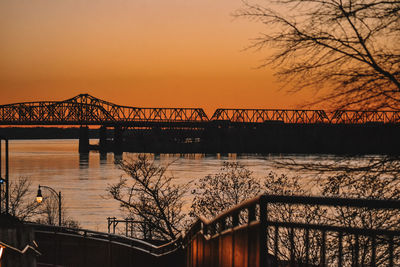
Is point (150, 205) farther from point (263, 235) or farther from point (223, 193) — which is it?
point (263, 235)

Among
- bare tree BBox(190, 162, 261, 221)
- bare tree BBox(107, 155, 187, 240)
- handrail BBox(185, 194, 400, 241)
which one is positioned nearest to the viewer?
handrail BBox(185, 194, 400, 241)

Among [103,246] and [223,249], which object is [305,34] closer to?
[223,249]

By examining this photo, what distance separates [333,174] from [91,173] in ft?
368

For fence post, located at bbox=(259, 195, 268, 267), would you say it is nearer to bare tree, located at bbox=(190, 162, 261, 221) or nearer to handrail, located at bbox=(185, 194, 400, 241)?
handrail, located at bbox=(185, 194, 400, 241)

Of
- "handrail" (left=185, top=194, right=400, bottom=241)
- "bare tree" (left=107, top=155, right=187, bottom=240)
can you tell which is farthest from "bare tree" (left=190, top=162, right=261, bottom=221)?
"handrail" (left=185, top=194, right=400, bottom=241)

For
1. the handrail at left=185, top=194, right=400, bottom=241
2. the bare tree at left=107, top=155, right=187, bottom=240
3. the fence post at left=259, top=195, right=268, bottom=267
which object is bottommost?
the bare tree at left=107, top=155, right=187, bottom=240

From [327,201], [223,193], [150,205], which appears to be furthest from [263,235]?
[150,205]

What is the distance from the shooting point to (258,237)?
4.84 meters

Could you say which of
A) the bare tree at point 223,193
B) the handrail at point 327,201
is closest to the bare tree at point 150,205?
the bare tree at point 223,193

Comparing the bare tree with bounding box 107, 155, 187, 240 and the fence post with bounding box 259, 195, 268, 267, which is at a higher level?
the fence post with bounding box 259, 195, 268, 267

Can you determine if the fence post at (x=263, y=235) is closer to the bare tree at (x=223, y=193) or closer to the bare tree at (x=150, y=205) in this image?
the bare tree at (x=223, y=193)

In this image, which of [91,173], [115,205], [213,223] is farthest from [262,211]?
[91,173]

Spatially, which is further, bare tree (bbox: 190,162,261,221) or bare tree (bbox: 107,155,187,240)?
bare tree (bbox: 190,162,261,221)

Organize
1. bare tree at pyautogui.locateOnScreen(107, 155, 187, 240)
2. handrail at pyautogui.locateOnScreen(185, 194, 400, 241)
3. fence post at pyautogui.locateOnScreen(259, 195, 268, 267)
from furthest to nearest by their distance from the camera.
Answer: bare tree at pyautogui.locateOnScreen(107, 155, 187, 240), fence post at pyautogui.locateOnScreen(259, 195, 268, 267), handrail at pyautogui.locateOnScreen(185, 194, 400, 241)
